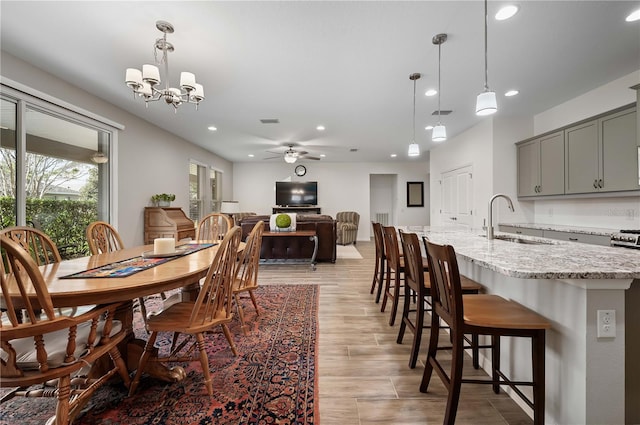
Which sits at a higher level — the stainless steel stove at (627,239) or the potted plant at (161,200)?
the potted plant at (161,200)

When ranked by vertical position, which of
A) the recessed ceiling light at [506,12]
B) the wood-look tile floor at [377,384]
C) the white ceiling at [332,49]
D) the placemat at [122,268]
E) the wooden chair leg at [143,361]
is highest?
the white ceiling at [332,49]

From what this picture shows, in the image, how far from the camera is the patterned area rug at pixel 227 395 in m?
1.44

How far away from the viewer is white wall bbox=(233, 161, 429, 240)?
370 inches

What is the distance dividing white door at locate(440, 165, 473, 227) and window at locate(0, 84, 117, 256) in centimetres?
637

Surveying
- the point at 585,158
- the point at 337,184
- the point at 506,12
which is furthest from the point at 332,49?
the point at 337,184

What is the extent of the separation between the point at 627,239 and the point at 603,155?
1.17 metres

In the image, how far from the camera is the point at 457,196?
6.00 m

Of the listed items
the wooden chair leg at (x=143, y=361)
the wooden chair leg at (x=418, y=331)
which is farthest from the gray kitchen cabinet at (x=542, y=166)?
the wooden chair leg at (x=143, y=361)

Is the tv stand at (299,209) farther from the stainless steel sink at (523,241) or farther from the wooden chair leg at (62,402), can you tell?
the wooden chair leg at (62,402)

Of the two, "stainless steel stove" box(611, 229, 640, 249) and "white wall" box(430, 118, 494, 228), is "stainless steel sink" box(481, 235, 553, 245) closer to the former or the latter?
"stainless steel stove" box(611, 229, 640, 249)

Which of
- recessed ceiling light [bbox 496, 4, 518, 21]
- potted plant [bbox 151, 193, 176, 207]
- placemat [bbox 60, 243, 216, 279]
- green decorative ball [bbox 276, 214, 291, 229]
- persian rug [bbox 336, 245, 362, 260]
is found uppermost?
recessed ceiling light [bbox 496, 4, 518, 21]

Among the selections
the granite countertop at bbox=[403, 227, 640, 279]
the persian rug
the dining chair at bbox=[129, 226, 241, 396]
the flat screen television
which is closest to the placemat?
the dining chair at bbox=[129, 226, 241, 396]

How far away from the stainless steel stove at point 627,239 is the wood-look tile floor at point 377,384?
88.6 inches

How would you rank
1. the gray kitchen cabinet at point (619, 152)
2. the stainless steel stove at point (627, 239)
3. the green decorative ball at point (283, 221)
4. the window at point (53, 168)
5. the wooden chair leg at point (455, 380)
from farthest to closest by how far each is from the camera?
1. the green decorative ball at point (283, 221)
2. the gray kitchen cabinet at point (619, 152)
3. the window at point (53, 168)
4. the stainless steel stove at point (627, 239)
5. the wooden chair leg at point (455, 380)
